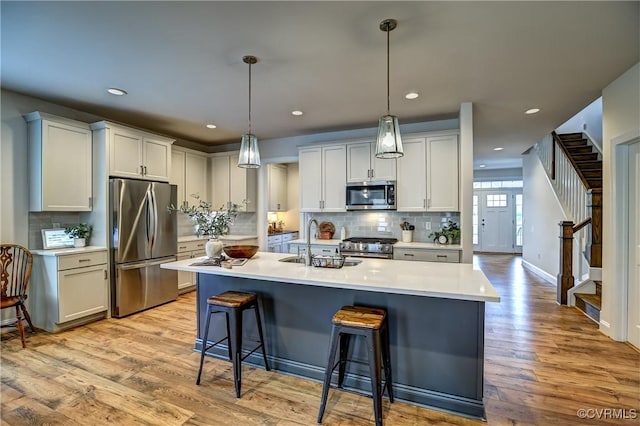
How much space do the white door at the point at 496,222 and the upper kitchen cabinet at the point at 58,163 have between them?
1011 cm

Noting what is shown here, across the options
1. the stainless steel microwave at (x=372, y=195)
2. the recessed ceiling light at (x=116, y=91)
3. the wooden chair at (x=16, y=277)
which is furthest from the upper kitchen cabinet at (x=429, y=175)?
the wooden chair at (x=16, y=277)

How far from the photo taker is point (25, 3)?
1.95 m

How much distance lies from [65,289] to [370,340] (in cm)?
357

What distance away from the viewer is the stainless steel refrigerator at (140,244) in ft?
13.0

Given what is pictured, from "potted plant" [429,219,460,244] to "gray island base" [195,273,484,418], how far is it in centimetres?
243

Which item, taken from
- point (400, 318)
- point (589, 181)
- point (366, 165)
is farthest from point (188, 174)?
point (589, 181)

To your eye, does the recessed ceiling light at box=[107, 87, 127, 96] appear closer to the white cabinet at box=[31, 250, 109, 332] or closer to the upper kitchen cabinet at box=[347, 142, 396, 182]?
Result: the white cabinet at box=[31, 250, 109, 332]

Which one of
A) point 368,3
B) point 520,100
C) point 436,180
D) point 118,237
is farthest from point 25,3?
point 520,100

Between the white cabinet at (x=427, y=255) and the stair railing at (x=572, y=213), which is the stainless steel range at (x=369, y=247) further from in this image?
the stair railing at (x=572, y=213)

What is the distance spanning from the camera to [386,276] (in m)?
2.18

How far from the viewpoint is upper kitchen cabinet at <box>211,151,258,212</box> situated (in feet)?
18.4

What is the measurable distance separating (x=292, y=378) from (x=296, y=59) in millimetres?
2664

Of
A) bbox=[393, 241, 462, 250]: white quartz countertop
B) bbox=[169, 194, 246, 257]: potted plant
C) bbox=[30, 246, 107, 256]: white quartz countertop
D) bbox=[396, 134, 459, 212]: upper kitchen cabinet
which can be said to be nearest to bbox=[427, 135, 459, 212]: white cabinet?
bbox=[396, 134, 459, 212]: upper kitchen cabinet

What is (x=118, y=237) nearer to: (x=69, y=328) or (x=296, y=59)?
(x=69, y=328)
